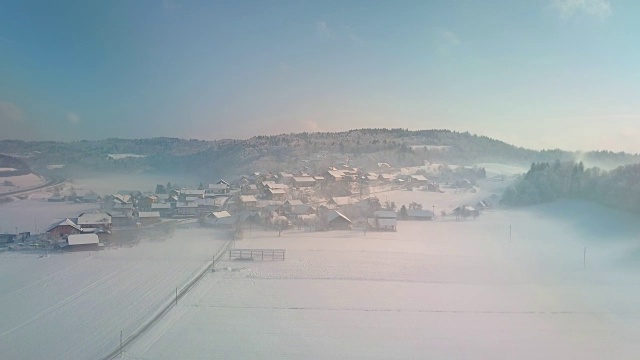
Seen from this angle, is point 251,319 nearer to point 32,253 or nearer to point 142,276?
point 142,276

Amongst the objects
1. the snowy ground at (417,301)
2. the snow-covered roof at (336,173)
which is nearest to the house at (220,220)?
the snowy ground at (417,301)

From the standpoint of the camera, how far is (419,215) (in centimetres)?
1474

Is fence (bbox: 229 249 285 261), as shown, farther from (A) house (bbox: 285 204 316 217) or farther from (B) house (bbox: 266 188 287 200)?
(B) house (bbox: 266 188 287 200)

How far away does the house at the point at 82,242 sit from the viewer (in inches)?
400

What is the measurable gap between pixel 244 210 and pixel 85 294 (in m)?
7.90

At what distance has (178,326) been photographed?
5.92 meters

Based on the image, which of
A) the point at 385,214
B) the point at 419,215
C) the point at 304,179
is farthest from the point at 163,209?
the point at 419,215

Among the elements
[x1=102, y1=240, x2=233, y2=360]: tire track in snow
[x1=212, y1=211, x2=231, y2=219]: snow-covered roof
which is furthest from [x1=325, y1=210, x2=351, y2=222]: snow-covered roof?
[x1=102, y1=240, x2=233, y2=360]: tire track in snow

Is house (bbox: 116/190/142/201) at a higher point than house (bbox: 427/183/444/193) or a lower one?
lower

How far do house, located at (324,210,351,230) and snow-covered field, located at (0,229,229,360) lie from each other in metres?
3.48

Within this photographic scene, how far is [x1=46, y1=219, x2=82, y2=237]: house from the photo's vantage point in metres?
10.9

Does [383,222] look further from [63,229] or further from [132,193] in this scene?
[132,193]

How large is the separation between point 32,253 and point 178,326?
603 centimetres

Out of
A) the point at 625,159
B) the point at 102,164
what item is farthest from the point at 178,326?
the point at 102,164
